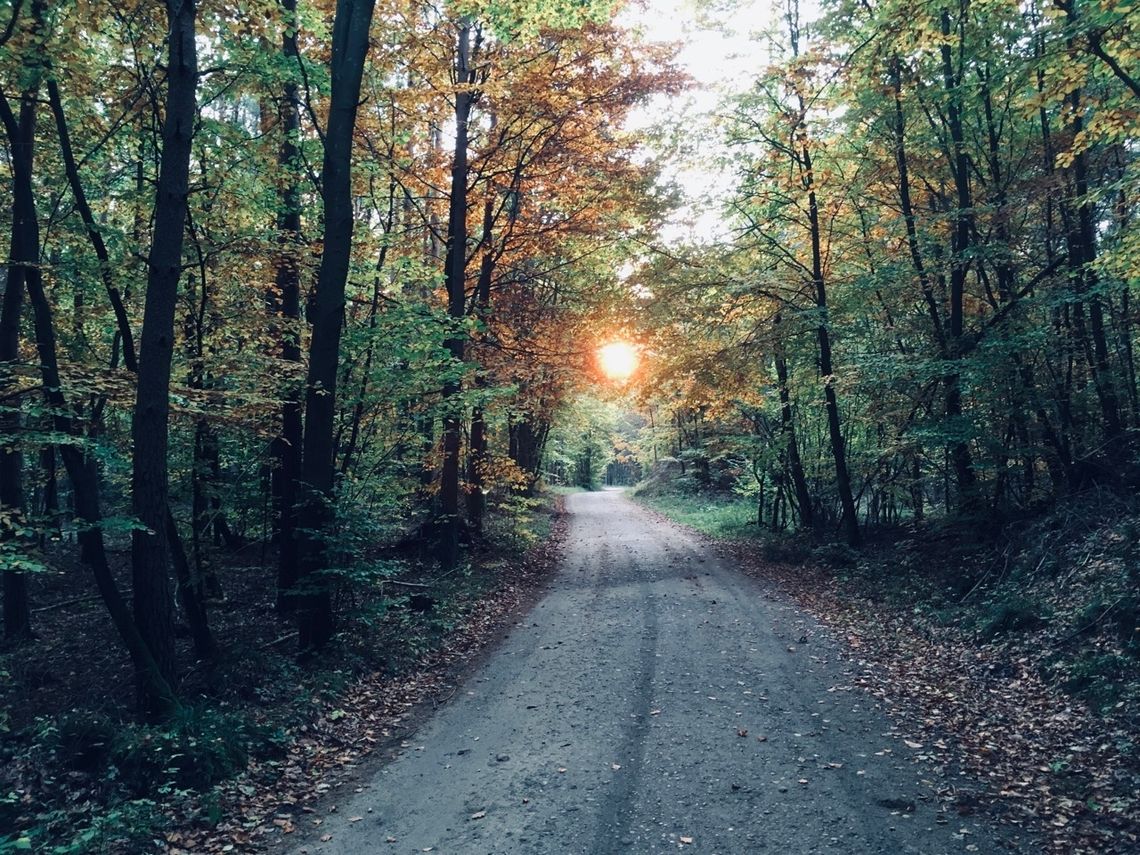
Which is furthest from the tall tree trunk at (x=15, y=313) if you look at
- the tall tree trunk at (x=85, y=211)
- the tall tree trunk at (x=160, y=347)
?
the tall tree trunk at (x=160, y=347)

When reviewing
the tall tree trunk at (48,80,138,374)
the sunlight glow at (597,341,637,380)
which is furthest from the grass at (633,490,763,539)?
the tall tree trunk at (48,80,138,374)

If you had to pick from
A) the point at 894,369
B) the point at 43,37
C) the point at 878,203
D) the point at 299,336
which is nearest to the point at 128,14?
the point at 43,37

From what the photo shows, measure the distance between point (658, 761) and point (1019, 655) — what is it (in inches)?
192

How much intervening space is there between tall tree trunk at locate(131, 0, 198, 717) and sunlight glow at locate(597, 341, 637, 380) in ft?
35.7

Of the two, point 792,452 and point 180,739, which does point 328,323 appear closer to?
point 180,739

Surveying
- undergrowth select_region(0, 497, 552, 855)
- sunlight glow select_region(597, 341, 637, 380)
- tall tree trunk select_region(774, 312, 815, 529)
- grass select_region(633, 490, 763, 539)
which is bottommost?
grass select_region(633, 490, 763, 539)

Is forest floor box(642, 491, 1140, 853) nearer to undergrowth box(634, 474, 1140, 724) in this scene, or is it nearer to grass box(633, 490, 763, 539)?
undergrowth box(634, 474, 1140, 724)

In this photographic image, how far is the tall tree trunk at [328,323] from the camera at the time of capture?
8430 millimetres

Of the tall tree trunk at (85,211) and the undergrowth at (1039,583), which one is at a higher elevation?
the tall tree trunk at (85,211)

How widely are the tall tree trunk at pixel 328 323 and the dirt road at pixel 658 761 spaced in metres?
2.36

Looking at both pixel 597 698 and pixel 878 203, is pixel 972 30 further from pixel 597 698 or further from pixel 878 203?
pixel 597 698

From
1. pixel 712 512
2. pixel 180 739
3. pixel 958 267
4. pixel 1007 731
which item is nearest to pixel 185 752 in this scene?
pixel 180 739

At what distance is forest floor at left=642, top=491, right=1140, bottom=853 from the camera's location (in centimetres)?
512

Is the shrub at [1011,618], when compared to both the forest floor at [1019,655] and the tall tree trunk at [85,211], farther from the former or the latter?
the tall tree trunk at [85,211]
